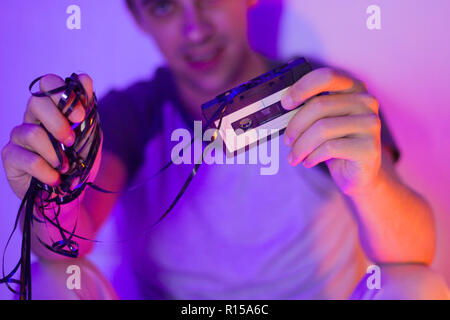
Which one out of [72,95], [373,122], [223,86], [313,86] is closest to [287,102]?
[313,86]

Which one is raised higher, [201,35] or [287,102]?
[201,35]

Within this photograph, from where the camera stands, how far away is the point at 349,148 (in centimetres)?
70

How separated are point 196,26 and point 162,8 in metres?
0.09

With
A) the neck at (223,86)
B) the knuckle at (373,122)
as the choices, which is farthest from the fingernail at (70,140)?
the knuckle at (373,122)

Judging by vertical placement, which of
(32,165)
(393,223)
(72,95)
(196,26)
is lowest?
(393,223)

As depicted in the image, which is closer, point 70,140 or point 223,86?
point 70,140

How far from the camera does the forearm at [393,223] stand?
81cm

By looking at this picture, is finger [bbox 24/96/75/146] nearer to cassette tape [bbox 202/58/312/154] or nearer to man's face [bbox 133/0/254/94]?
cassette tape [bbox 202/58/312/154]

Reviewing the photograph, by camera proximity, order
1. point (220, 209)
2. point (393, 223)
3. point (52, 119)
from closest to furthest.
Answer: point (52, 119) < point (393, 223) < point (220, 209)

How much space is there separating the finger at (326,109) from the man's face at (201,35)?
28 centimetres

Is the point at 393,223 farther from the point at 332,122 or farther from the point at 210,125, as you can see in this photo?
the point at 210,125

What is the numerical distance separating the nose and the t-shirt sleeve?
454mm

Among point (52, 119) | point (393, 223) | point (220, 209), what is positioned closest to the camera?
point (52, 119)

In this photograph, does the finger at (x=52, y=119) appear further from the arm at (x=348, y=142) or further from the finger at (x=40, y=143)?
the arm at (x=348, y=142)
